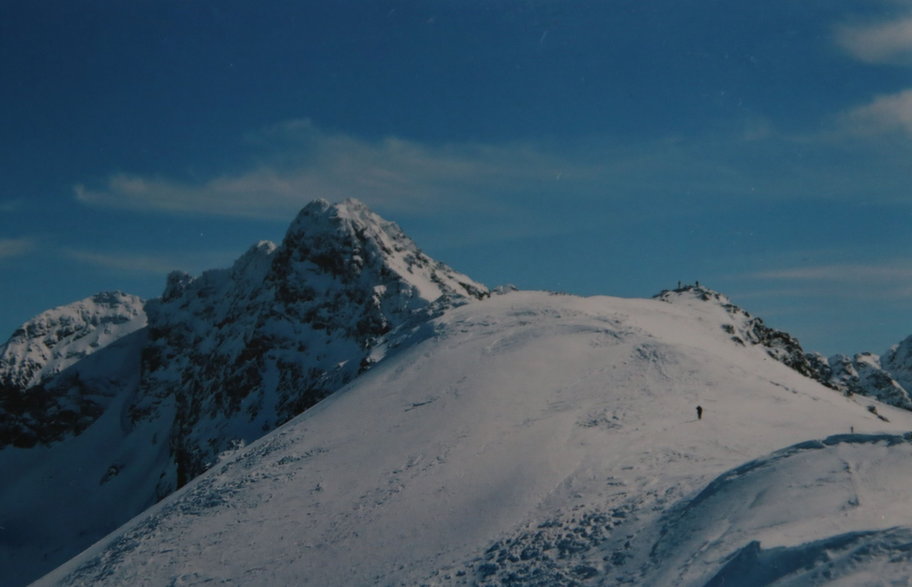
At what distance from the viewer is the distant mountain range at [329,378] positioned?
107ft

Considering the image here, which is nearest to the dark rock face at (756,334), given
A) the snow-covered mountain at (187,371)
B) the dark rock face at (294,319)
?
the snow-covered mountain at (187,371)

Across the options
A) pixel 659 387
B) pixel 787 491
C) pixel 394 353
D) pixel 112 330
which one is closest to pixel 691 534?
pixel 787 491

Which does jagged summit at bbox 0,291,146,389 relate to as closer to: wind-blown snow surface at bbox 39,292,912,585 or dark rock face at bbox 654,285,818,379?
wind-blown snow surface at bbox 39,292,912,585

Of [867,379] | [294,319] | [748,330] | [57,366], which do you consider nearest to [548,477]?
[748,330]

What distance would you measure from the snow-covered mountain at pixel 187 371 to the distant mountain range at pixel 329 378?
304 millimetres

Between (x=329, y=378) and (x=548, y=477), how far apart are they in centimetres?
4507

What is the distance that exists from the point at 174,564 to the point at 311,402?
42.3 meters

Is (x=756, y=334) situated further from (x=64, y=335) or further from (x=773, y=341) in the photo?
(x=64, y=335)

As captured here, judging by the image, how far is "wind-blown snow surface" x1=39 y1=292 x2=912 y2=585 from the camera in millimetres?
17766

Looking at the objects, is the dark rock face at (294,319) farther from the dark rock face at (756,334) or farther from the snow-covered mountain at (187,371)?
the dark rock face at (756,334)

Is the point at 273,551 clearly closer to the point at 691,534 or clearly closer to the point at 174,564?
the point at 174,564

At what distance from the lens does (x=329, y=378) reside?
6925 cm

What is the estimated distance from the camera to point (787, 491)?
18.5 m

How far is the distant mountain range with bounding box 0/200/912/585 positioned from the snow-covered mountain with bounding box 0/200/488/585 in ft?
1.00
